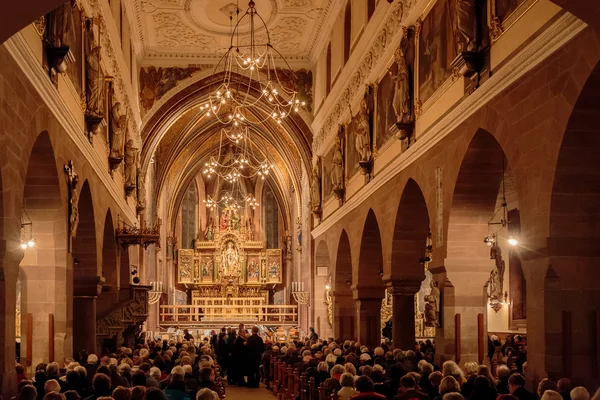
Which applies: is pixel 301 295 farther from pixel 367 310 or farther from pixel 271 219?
pixel 271 219

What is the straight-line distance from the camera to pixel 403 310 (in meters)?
17.5

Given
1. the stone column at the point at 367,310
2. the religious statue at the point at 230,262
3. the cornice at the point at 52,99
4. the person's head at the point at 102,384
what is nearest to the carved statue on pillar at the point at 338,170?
the stone column at the point at 367,310

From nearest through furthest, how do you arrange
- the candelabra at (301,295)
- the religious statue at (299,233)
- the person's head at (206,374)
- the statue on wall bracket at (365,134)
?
the person's head at (206,374) < the statue on wall bracket at (365,134) < the candelabra at (301,295) < the religious statue at (299,233)

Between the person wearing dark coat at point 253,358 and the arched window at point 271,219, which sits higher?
the arched window at point 271,219

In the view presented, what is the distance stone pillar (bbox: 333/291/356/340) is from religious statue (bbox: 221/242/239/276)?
19049mm

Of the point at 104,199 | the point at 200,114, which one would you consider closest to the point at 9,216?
the point at 104,199

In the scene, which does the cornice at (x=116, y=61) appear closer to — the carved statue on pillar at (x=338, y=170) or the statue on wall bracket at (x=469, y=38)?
the carved statue on pillar at (x=338, y=170)

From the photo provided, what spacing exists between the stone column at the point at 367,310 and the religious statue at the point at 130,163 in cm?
732

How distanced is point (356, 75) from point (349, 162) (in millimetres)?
2456

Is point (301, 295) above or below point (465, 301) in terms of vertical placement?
below

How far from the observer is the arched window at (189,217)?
47.1m

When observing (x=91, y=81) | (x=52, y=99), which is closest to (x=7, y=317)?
(x=52, y=99)

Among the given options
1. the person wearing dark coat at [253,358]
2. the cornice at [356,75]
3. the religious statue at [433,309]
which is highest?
the cornice at [356,75]

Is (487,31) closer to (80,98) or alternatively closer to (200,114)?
(80,98)
